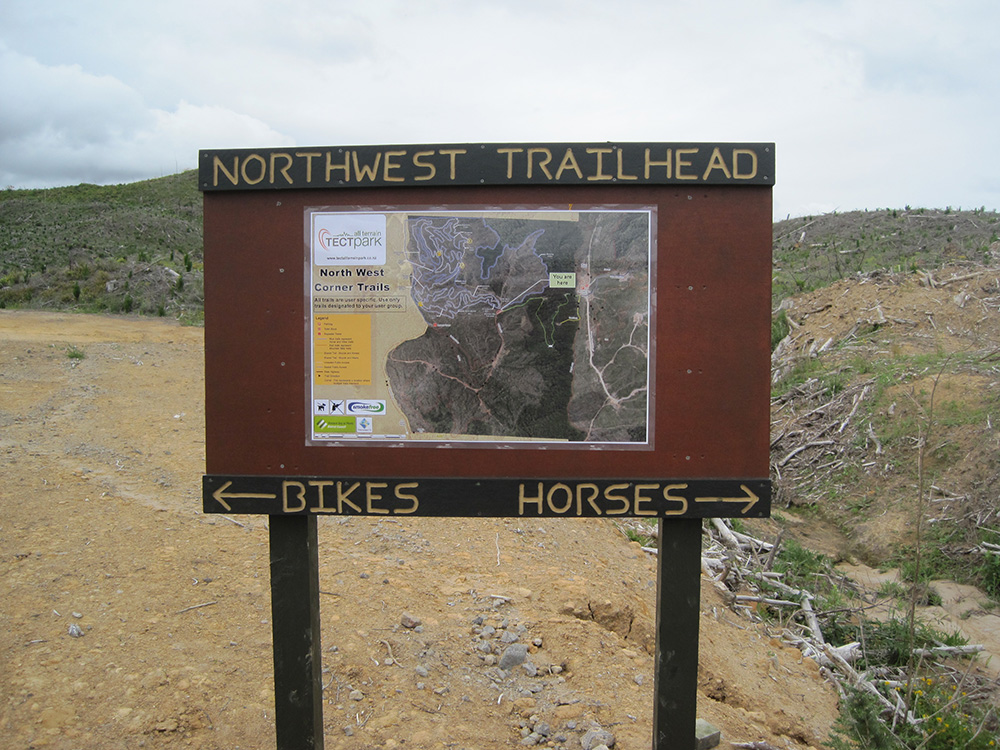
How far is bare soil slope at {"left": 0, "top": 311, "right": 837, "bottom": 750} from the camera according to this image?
126 inches

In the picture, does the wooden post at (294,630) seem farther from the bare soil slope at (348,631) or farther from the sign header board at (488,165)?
the sign header board at (488,165)

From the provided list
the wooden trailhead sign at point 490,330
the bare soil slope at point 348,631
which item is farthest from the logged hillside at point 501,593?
the wooden trailhead sign at point 490,330

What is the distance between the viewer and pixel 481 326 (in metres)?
2.43

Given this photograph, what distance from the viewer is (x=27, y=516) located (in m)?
5.03

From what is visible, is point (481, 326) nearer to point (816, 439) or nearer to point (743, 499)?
point (743, 499)

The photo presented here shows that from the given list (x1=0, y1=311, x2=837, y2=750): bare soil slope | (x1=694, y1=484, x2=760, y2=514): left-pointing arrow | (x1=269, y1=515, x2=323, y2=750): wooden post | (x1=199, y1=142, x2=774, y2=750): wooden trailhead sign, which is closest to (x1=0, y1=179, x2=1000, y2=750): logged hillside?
(x1=0, y1=311, x2=837, y2=750): bare soil slope

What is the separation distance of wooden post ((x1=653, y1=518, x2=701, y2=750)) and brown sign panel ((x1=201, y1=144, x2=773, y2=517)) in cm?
22

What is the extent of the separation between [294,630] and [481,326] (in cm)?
A: 140

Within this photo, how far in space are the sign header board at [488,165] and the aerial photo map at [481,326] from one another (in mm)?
118

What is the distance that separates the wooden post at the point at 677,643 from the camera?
2.52m

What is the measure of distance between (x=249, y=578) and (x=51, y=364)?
7.78m

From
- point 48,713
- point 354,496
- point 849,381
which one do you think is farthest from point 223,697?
point 849,381

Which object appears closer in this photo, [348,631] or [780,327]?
[348,631]

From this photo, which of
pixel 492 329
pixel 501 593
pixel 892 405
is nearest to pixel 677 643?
pixel 492 329
